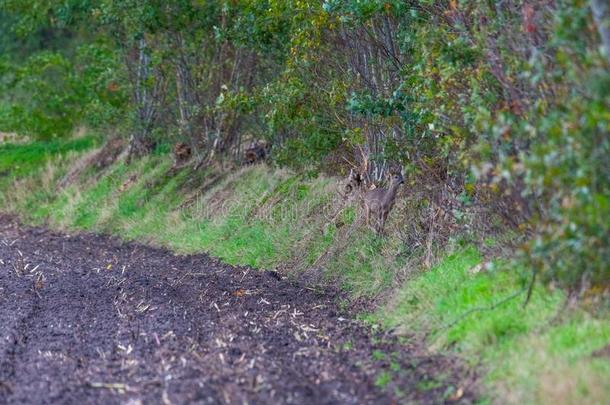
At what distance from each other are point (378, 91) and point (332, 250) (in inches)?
81.9

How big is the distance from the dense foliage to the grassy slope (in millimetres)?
538

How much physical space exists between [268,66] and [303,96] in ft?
13.8

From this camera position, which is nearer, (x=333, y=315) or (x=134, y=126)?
(x=333, y=315)

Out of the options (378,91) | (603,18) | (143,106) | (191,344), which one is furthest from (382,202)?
(143,106)

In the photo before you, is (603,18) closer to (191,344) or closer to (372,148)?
(191,344)

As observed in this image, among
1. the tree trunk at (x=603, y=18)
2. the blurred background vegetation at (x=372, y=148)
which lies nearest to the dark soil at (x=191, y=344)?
the blurred background vegetation at (x=372, y=148)

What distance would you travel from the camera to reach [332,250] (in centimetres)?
1382

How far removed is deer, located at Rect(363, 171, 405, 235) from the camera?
1319 centimetres

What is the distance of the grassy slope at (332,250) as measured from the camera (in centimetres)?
779

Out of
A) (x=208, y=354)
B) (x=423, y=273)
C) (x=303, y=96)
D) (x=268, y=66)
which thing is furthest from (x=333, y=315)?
(x=268, y=66)

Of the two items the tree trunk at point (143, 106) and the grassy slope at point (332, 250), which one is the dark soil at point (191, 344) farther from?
the tree trunk at point (143, 106)

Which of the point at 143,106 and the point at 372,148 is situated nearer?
the point at 372,148

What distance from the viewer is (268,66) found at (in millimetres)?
18156

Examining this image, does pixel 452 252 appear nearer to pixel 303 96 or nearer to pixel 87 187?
pixel 303 96
